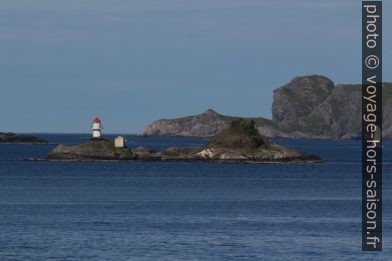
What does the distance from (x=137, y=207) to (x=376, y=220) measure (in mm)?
21725

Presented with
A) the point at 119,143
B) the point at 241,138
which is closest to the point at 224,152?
the point at 241,138

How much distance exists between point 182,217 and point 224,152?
10781 cm

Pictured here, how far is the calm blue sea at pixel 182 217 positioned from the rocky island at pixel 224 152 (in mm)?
34529

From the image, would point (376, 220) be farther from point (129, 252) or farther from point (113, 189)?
point (113, 189)

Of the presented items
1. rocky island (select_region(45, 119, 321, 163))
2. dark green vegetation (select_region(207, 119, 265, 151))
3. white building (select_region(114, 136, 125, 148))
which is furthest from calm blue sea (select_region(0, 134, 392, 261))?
white building (select_region(114, 136, 125, 148))

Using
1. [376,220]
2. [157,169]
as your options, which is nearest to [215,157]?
[157,169]

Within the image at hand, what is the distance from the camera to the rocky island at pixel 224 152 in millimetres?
185250

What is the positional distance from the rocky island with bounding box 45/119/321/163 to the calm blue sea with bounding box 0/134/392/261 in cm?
3453

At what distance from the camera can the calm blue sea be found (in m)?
60.0

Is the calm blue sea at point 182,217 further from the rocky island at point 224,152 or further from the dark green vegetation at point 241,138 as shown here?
the rocky island at point 224,152

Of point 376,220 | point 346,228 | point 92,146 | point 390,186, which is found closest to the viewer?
point 346,228

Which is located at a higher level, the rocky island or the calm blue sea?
the rocky island

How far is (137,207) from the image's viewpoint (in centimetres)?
9031

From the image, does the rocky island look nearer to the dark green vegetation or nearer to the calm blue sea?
the dark green vegetation
